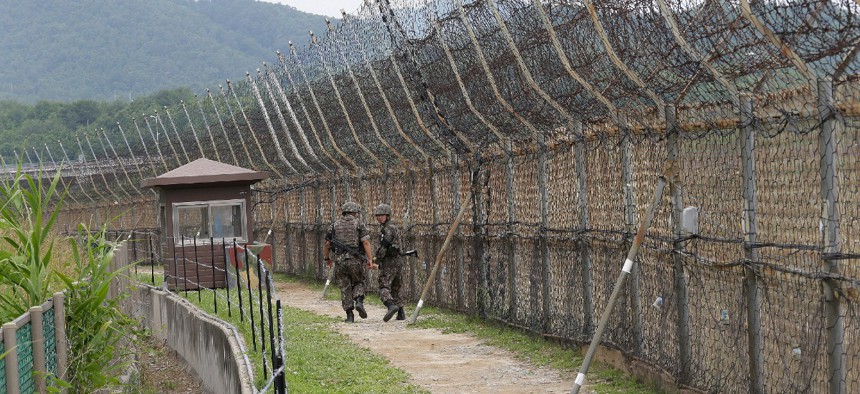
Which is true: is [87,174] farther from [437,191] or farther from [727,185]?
[727,185]

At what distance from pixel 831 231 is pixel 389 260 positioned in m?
9.84

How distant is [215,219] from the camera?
2108cm

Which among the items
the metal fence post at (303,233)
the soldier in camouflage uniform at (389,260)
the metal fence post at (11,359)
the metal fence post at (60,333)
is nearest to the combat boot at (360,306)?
the soldier in camouflage uniform at (389,260)

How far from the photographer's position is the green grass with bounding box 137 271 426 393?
33.5 feet

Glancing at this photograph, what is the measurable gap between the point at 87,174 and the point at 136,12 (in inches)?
5760

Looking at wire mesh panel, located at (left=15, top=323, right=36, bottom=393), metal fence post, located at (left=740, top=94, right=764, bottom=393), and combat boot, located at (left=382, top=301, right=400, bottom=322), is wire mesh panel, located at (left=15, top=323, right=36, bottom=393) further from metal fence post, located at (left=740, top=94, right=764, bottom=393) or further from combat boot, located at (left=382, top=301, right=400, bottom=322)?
combat boot, located at (left=382, top=301, right=400, bottom=322)

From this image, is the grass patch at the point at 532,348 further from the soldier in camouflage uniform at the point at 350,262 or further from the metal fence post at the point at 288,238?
the metal fence post at the point at 288,238

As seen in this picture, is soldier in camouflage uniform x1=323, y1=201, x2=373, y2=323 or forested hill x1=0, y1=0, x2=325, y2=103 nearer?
soldier in camouflage uniform x1=323, y1=201, x2=373, y2=323

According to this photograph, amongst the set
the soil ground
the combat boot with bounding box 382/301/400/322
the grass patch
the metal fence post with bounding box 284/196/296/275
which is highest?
the metal fence post with bounding box 284/196/296/275

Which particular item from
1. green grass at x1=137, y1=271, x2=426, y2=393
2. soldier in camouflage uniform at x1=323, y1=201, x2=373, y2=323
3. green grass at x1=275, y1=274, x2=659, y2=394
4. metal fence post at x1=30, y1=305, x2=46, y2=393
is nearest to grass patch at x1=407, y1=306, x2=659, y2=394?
green grass at x1=275, y1=274, x2=659, y2=394

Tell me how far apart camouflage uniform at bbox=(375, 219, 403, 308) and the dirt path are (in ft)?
1.27

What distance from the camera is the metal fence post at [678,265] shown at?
8930mm

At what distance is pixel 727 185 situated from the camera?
323 inches

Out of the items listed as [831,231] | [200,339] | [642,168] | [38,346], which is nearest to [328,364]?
[200,339]
